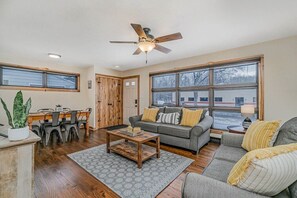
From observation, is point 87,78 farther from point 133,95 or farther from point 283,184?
point 283,184

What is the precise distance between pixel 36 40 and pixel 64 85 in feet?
7.73

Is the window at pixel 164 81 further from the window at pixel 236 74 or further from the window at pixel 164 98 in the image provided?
the window at pixel 236 74

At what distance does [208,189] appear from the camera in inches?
35.9

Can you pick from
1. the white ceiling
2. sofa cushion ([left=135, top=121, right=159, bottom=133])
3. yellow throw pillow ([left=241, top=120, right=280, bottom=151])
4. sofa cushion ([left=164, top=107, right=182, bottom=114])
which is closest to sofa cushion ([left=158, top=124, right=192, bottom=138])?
sofa cushion ([left=135, top=121, right=159, bottom=133])

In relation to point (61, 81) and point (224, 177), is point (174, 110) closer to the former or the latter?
point (224, 177)

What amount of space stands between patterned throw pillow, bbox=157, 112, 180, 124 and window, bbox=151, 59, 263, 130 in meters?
0.83

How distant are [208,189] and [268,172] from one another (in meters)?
0.36

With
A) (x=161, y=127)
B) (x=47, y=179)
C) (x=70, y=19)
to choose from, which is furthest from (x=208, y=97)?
(x=47, y=179)

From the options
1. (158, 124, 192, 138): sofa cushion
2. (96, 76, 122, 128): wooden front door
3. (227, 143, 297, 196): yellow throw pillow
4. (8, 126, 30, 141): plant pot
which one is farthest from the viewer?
(96, 76, 122, 128): wooden front door

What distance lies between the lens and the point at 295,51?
109 inches

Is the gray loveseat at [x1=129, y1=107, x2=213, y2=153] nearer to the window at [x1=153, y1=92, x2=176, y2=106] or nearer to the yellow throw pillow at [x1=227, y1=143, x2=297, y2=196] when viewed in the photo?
the window at [x1=153, y1=92, x2=176, y2=106]

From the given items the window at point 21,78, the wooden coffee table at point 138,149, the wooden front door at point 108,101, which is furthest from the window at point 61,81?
the wooden coffee table at point 138,149

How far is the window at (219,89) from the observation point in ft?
11.1

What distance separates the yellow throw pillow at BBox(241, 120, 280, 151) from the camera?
1681mm
